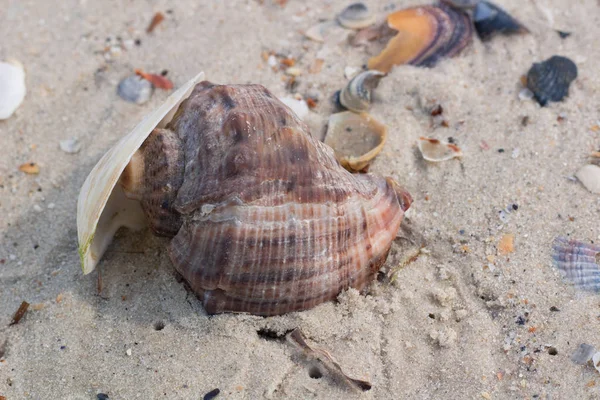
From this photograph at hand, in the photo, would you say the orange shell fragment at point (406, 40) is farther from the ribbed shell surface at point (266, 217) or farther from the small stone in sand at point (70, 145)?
the small stone in sand at point (70, 145)

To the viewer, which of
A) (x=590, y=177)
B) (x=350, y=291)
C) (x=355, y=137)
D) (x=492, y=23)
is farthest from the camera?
(x=492, y=23)

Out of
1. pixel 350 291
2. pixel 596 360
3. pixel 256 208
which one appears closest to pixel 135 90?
pixel 256 208

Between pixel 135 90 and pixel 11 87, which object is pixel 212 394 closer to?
pixel 135 90

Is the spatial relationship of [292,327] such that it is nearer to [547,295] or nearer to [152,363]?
[152,363]

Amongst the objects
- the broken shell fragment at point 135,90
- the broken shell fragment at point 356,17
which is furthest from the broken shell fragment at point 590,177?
the broken shell fragment at point 135,90

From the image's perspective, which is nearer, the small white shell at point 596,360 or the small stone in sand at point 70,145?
the small white shell at point 596,360

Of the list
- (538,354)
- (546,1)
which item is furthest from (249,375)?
(546,1)

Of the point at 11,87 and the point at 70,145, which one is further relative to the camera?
the point at 11,87
